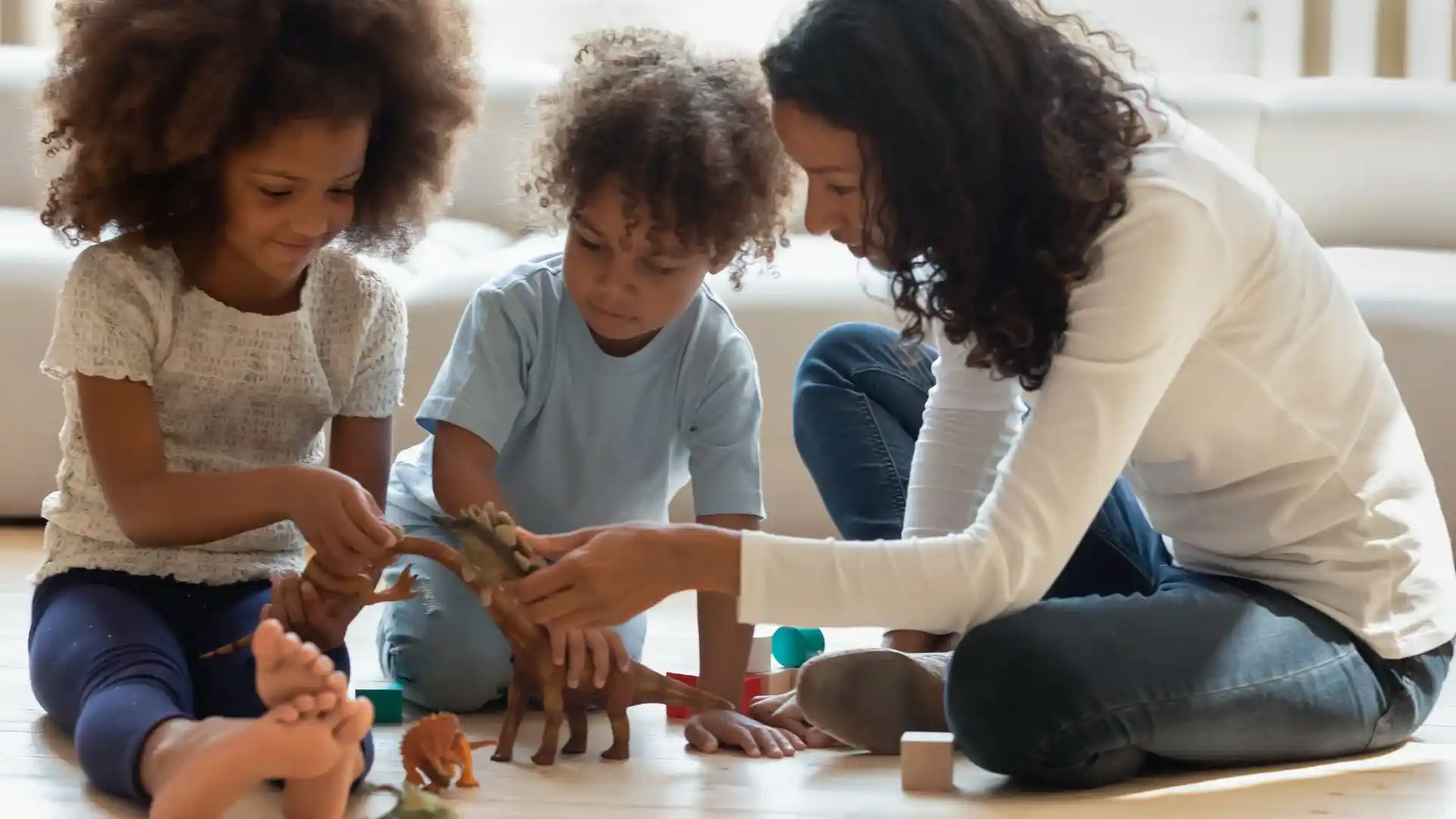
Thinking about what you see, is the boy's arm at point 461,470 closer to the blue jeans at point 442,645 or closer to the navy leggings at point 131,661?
the blue jeans at point 442,645

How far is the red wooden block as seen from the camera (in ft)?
4.94

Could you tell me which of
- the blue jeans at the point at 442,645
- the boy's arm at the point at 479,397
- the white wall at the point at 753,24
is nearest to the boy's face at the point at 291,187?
the boy's arm at the point at 479,397

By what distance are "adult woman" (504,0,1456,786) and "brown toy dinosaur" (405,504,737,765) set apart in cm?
5

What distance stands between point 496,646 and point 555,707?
246 mm

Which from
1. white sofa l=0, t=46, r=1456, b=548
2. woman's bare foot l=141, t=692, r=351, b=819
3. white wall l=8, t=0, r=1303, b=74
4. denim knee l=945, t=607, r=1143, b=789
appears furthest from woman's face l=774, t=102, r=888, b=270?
white wall l=8, t=0, r=1303, b=74

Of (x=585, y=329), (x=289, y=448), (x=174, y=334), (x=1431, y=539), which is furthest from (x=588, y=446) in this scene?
(x=1431, y=539)

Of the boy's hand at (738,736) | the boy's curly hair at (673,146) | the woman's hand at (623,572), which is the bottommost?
the boy's hand at (738,736)

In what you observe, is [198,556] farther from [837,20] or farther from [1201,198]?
[1201,198]

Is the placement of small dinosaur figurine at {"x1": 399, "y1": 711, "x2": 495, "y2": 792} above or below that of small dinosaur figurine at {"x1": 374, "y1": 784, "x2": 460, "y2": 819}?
below

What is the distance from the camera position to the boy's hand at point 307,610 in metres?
1.29

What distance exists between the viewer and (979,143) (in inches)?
47.0

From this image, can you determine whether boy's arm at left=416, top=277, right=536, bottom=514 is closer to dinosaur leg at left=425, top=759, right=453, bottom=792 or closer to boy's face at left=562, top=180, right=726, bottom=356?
boy's face at left=562, top=180, right=726, bottom=356

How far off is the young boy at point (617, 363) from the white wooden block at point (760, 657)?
0.37ft

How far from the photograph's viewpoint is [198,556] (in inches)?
56.0
